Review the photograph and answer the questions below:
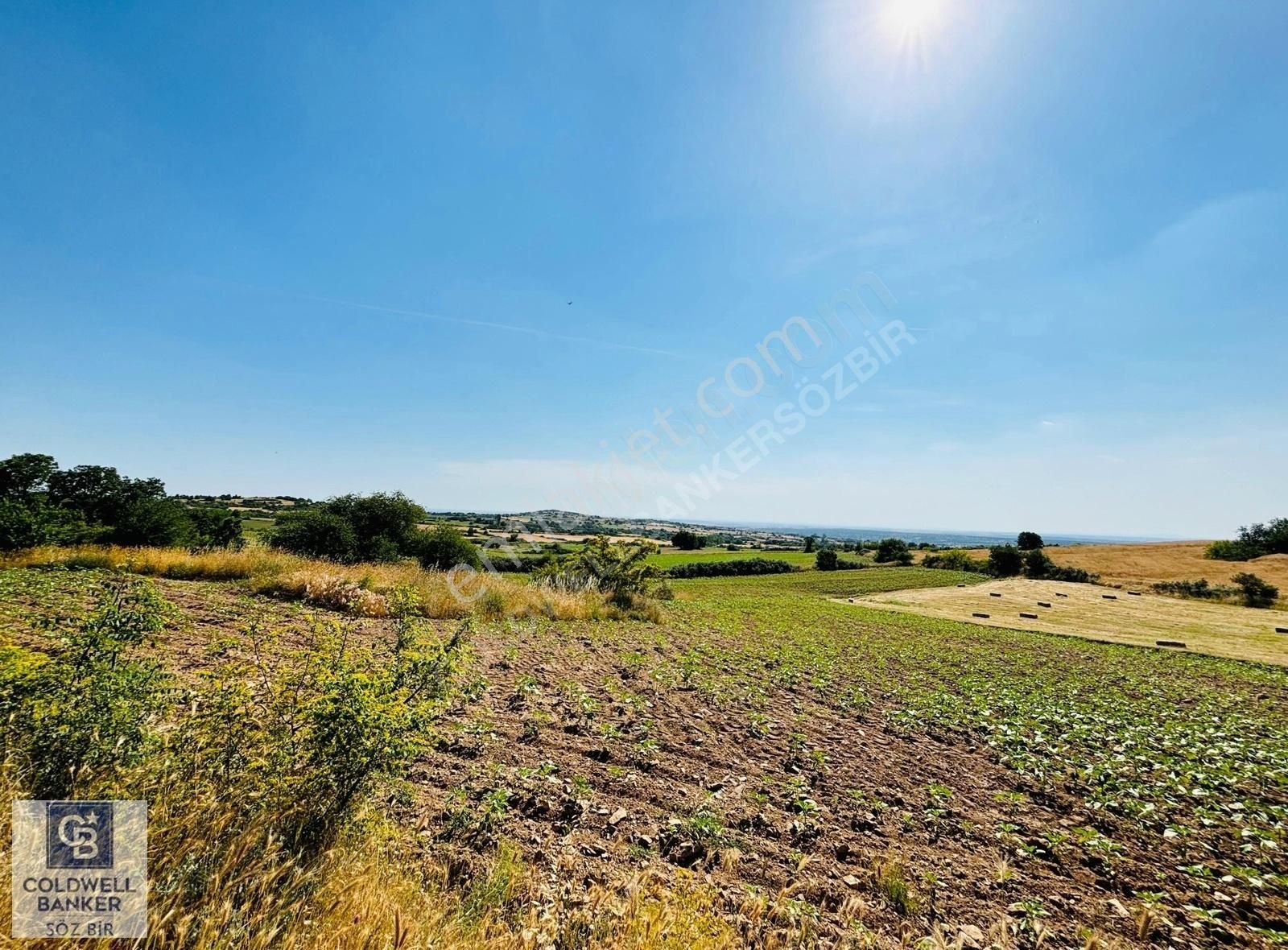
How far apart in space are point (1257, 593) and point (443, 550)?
6637cm

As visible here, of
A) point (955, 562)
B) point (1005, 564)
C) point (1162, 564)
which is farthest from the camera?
point (955, 562)

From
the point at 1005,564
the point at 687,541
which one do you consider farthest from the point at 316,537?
the point at 1005,564

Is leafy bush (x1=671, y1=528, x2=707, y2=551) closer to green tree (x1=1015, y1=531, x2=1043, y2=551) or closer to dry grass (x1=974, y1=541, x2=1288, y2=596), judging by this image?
dry grass (x1=974, y1=541, x2=1288, y2=596)

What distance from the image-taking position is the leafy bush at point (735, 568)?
62.0 meters

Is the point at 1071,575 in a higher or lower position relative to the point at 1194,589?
lower

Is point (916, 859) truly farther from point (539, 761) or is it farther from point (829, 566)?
point (829, 566)

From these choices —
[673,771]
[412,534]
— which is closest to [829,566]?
[412,534]

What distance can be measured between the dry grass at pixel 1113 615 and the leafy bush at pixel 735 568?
20.8 m

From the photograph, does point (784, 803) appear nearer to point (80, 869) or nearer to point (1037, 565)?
point (80, 869)

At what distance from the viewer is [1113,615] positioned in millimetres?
34969

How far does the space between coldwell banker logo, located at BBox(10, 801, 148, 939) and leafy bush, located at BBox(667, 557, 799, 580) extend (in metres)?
57.1

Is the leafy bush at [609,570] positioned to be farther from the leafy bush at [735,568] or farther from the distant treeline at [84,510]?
the leafy bush at [735,568]

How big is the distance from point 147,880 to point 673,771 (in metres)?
4.78

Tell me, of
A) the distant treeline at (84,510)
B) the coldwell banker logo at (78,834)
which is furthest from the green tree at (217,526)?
the coldwell banker logo at (78,834)
